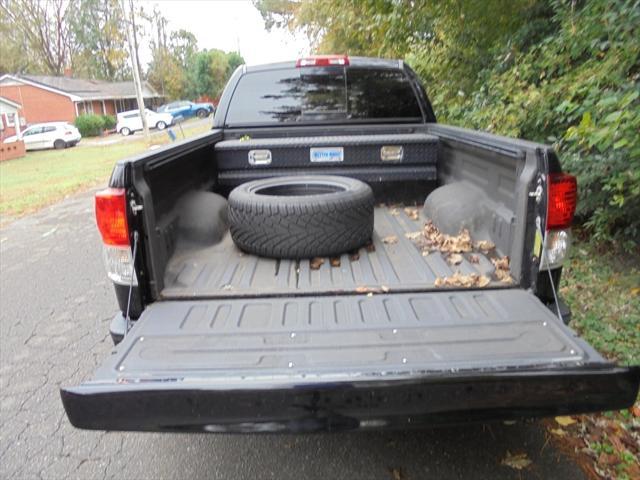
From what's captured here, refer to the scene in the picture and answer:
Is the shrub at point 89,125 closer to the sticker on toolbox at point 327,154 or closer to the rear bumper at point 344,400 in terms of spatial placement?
the sticker on toolbox at point 327,154

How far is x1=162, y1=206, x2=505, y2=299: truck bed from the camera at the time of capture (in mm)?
2709

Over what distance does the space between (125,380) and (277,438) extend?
1.28 meters

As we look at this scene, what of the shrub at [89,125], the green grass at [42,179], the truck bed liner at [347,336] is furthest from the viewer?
the shrub at [89,125]

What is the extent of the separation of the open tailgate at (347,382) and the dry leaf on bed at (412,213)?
1832mm

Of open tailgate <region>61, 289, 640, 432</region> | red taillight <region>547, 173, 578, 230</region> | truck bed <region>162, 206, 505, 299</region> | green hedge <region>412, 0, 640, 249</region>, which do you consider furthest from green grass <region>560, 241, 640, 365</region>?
open tailgate <region>61, 289, 640, 432</region>

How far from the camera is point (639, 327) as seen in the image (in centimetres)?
391

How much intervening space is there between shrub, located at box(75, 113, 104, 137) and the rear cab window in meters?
44.4

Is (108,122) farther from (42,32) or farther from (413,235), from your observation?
(413,235)

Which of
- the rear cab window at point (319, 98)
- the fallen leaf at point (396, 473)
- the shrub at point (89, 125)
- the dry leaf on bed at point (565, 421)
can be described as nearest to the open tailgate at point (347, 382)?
the fallen leaf at point (396, 473)

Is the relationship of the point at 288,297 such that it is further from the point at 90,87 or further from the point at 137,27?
the point at 90,87

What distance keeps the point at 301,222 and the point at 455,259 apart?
938 mm

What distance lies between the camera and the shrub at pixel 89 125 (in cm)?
4384

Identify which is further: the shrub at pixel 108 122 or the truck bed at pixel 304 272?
the shrub at pixel 108 122

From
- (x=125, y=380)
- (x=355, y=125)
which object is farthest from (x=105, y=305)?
(x=125, y=380)
